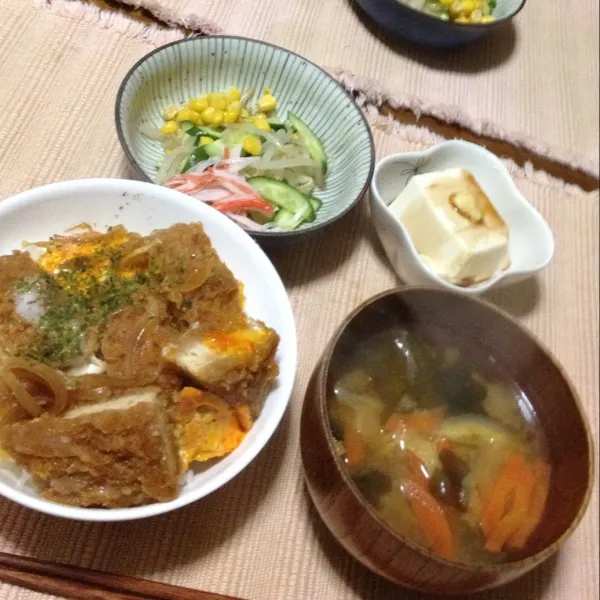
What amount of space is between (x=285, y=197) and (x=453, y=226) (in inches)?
14.7

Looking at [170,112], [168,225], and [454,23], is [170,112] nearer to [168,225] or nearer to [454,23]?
[168,225]

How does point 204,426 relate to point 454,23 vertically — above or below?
below

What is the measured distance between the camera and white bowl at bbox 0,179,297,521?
1.02 meters

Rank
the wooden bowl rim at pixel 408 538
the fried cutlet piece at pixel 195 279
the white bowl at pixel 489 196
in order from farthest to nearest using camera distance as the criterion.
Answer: the white bowl at pixel 489 196, the fried cutlet piece at pixel 195 279, the wooden bowl rim at pixel 408 538

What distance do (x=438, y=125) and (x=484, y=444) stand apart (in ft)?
3.27

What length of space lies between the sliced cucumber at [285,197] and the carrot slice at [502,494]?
2.15ft

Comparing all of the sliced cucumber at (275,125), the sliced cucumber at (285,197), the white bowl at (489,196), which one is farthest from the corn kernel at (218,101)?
the white bowl at (489,196)

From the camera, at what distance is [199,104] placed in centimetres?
149

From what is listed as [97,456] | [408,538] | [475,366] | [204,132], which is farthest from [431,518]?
[204,132]

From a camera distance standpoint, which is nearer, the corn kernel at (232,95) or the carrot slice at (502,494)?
the carrot slice at (502,494)

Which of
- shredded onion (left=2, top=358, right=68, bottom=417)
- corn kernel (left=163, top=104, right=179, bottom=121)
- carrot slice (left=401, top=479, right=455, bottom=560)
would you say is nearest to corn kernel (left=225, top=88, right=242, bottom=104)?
corn kernel (left=163, top=104, right=179, bottom=121)

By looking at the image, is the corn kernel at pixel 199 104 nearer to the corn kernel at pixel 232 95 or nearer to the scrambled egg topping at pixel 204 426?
the corn kernel at pixel 232 95

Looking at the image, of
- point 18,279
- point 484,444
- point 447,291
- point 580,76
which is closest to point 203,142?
point 18,279

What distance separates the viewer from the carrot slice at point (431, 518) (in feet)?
3.03
